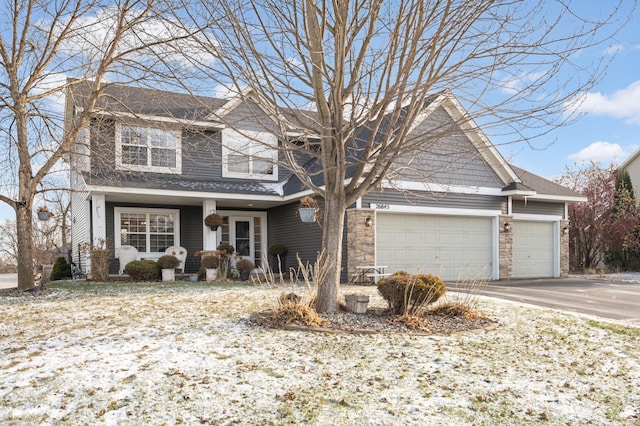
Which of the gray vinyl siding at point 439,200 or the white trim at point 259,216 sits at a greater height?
the gray vinyl siding at point 439,200

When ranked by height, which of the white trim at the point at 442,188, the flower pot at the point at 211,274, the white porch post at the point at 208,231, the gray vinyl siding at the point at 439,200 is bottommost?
the flower pot at the point at 211,274

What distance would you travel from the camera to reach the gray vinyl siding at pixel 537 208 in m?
15.6

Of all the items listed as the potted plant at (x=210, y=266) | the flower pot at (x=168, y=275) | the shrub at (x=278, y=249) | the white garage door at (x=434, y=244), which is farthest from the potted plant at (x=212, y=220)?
the white garage door at (x=434, y=244)

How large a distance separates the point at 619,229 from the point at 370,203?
40.7 ft

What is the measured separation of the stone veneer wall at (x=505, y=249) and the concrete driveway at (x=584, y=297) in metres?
1.13

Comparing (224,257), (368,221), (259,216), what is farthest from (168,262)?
(368,221)

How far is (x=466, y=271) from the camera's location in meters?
14.5

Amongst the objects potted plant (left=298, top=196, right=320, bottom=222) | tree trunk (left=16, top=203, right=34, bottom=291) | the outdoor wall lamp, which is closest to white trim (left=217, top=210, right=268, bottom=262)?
potted plant (left=298, top=196, right=320, bottom=222)

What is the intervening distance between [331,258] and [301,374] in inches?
101

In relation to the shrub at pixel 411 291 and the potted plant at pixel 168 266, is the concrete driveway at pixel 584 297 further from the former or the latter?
the potted plant at pixel 168 266

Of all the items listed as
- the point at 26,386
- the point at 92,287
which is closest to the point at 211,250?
the point at 92,287

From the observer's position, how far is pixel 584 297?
34.5 ft

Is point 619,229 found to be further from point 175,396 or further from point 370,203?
point 175,396

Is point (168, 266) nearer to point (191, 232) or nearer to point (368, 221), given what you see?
point (191, 232)
